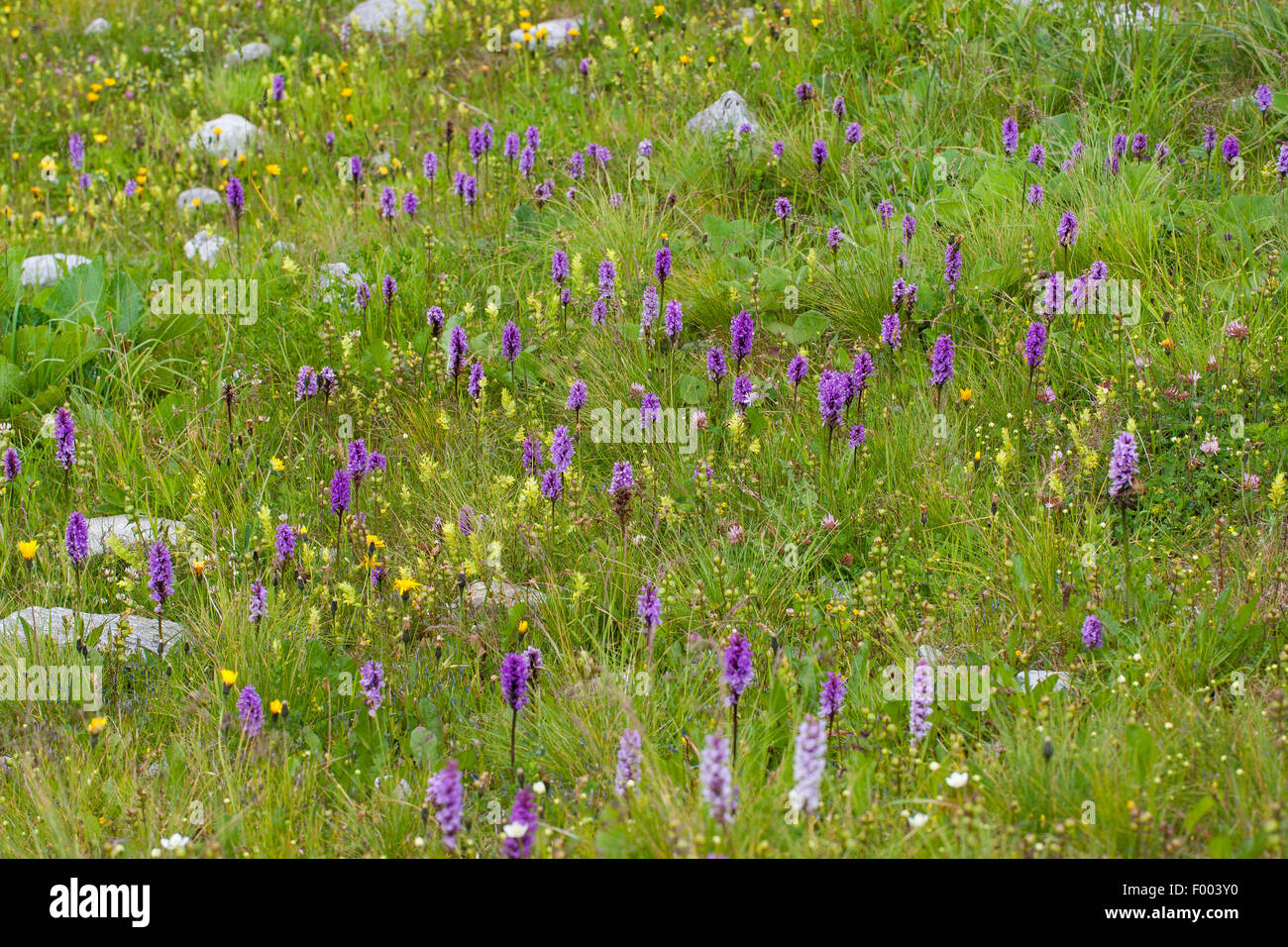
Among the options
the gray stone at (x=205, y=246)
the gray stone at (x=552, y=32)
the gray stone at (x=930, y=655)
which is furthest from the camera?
the gray stone at (x=552, y=32)

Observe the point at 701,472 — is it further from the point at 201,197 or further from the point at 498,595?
the point at 201,197

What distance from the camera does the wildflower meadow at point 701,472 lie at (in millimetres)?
2812

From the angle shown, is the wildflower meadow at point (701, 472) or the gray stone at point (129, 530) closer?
the wildflower meadow at point (701, 472)

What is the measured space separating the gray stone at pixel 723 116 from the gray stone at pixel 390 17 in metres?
3.54

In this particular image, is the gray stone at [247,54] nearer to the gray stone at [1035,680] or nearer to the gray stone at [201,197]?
the gray stone at [201,197]

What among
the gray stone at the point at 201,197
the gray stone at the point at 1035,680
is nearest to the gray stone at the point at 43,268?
the gray stone at the point at 201,197

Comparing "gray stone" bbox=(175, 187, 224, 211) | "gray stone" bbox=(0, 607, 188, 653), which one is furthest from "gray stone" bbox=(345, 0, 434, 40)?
"gray stone" bbox=(0, 607, 188, 653)

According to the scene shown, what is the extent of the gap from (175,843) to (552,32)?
762 cm

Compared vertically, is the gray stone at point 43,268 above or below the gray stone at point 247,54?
below

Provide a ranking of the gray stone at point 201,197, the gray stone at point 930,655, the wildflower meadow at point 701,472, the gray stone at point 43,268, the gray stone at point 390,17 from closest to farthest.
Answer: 1. the wildflower meadow at point 701,472
2. the gray stone at point 930,655
3. the gray stone at point 43,268
4. the gray stone at point 201,197
5. the gray stone at point 390,17

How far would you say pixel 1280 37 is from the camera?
5848mm

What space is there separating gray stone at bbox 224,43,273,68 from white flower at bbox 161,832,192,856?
26.6 ft

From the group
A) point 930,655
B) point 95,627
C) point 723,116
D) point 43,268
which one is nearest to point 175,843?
point 95,627

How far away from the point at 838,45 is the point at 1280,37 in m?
→ 2.32
